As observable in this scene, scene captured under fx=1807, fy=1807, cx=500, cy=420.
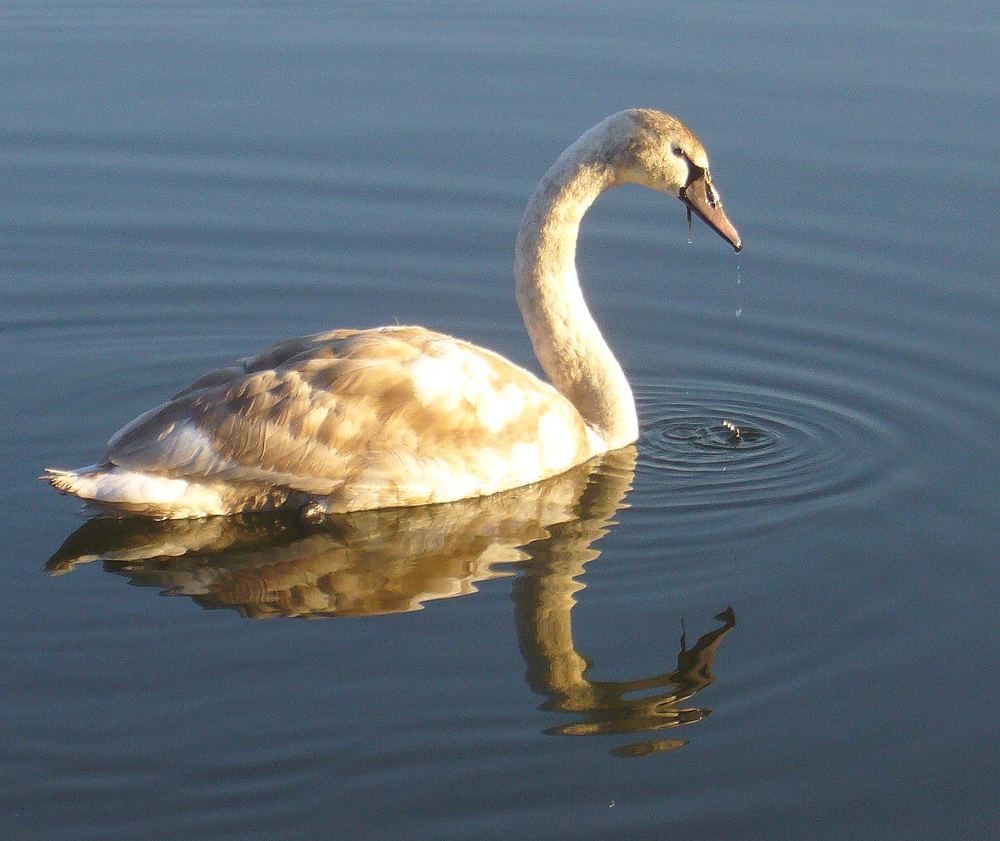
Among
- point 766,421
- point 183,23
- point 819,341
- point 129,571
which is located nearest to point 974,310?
point 819,341

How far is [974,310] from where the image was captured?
11.6 m

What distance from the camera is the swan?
8.60 metres

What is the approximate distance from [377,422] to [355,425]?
12 cm

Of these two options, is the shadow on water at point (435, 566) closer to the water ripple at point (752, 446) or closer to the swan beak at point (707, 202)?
the water ripple at point (752, 446)

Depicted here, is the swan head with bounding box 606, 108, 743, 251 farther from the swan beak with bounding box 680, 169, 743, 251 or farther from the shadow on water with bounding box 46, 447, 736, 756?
the shadow on water with bounding box 46, 447, 736, 756

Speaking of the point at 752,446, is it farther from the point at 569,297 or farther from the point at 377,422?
the point at 377,422

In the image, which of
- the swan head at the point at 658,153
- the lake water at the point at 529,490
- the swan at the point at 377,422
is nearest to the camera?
the lake water at the point at 529,490

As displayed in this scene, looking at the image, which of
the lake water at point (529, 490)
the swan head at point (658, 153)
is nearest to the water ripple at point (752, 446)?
the lake water at point (529, 490)

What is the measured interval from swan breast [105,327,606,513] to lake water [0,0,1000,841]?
214 mm

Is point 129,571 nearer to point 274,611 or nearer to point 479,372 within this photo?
point 274,611

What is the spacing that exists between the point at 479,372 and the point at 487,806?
10.9 ft

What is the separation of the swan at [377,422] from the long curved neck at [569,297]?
0.04 ft

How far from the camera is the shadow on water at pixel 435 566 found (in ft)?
23.7

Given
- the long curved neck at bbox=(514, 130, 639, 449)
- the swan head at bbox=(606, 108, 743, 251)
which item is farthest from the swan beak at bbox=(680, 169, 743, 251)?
the long curved neck at bbox=(514, 130, 639, 449)
